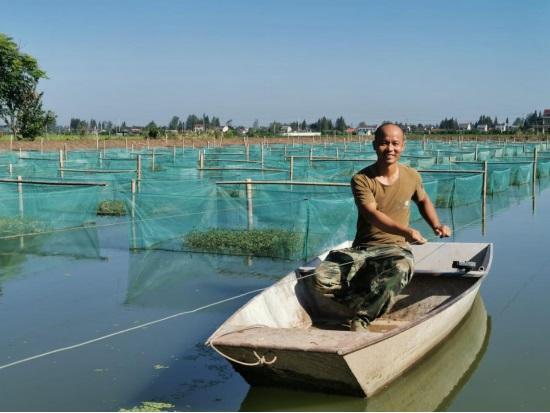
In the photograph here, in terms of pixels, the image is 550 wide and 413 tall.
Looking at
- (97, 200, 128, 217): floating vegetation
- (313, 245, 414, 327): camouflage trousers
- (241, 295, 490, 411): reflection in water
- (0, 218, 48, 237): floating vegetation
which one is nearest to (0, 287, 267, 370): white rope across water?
(241, 295, 490, 411): reflection in water

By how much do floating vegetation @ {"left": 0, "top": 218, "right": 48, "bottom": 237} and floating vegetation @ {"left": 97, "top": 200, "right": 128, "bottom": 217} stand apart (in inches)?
108

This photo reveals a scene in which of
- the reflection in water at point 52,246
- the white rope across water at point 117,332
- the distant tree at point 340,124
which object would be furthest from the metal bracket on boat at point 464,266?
the distant tree at point 340,124

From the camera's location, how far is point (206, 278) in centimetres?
941

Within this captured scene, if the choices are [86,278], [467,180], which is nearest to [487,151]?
[467,180]

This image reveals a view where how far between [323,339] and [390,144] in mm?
1598

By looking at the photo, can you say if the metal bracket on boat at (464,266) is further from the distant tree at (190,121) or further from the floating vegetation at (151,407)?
the distant tree at (190,121)

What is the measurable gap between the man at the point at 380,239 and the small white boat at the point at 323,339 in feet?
1.17

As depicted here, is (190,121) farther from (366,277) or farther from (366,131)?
(366,277)

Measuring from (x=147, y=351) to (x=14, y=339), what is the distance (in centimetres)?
143

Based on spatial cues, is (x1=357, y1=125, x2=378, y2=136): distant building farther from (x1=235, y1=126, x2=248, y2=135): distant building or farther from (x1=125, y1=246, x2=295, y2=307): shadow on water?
(x1=125, y1=246, x2=295, y2=307): shadow on water

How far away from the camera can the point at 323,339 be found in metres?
4.77

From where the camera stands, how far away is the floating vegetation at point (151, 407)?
4.99 meters

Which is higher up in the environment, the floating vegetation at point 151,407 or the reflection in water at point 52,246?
the reflection in water at point 52,246

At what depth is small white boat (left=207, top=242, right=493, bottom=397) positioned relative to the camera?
15.4ft
